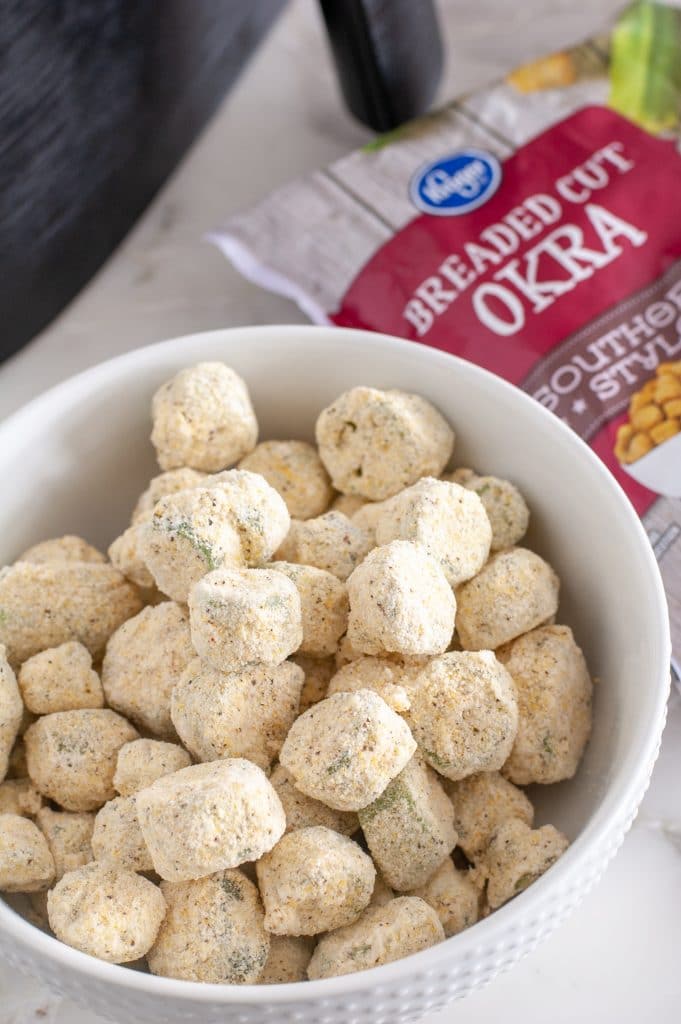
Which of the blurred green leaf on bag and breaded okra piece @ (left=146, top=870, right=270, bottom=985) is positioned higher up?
the blurred green leaf on bag

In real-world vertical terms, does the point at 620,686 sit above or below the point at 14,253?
below

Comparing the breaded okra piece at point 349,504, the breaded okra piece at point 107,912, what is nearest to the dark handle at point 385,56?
the breaded okra piece at point 349,504

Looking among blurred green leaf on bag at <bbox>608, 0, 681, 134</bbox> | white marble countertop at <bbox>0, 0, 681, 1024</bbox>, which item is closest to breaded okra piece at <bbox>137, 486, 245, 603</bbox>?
white marble countertop at <bbox>0, 0, 681, 1024</bbox>

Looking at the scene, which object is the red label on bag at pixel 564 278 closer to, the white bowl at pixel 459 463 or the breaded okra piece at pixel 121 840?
the white bowl at pixel 459 463

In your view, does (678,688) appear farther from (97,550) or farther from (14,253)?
(14,253)

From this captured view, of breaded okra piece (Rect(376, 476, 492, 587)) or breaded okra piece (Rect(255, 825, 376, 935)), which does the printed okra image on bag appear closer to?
breaded okra piece (Rect(376, 476, 492, 587))

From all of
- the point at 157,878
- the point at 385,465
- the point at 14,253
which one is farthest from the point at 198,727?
the point at 14,253
